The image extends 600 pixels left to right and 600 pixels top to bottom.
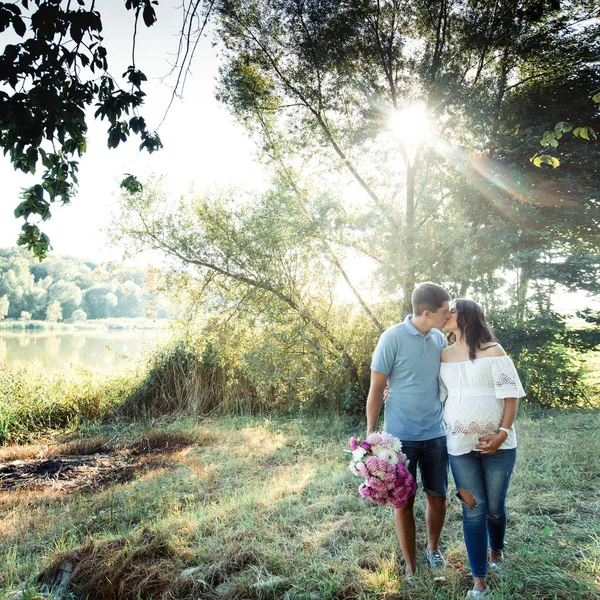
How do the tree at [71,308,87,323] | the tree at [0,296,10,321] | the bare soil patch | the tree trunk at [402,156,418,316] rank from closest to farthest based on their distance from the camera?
the bare soil patch → the tree trunk at [402,156,418,316] → the tree at [0,296,10,321] → the tree at [71,308,87,323]

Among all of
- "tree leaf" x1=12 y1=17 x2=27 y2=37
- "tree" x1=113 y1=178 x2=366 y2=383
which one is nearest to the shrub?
"tree" x1=113 y1=178 x2=366 y2=383

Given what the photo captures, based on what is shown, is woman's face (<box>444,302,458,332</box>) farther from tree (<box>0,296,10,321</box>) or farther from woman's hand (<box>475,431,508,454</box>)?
tree (<box>0,296,10,321</box>)

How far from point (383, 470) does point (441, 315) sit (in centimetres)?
102

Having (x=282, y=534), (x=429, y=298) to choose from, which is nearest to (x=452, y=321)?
(x=429, y=298)

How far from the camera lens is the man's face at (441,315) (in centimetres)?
299

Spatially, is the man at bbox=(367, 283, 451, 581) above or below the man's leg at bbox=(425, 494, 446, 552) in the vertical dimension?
above

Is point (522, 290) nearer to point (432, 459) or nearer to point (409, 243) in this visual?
point (409, 243)

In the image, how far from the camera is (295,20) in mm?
8602

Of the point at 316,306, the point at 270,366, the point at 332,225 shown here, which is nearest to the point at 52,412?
the point at 270,366

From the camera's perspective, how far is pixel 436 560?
3160 mm

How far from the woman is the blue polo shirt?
7.2 inches

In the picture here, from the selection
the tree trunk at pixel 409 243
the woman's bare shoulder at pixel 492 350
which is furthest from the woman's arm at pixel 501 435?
the tree trunk at pixel 409 243

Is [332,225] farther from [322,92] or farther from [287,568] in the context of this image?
[287,568]

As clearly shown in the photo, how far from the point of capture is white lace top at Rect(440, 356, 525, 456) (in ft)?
8.92
